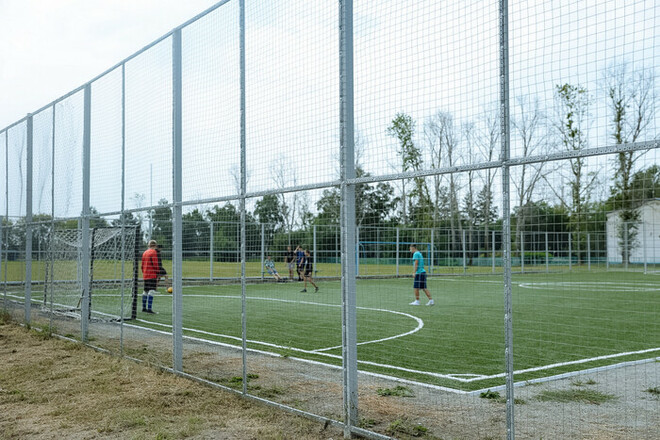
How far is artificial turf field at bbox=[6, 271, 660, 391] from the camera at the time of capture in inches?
315

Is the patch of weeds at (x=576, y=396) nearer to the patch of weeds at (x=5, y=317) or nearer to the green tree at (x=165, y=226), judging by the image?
the green tree at (x=165, y=226)

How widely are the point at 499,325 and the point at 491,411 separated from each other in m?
6.62

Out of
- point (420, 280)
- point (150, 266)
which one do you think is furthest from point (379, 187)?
point (420, 280)

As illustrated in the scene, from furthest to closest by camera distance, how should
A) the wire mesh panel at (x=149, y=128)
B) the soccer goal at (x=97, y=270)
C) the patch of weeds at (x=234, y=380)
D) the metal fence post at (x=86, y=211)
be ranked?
the metal fence post at (x=86, y=211)
the soccer goal at (x=97, y=270)
the wire mesh panel at (x=149, y=128)
the patch of weeds at (x=234, y=380)

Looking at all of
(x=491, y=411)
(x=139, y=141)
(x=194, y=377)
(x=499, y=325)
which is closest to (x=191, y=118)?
(x=139, y=141)

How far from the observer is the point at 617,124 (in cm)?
394

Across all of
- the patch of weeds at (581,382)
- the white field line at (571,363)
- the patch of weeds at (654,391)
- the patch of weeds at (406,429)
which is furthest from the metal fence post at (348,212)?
the patch of weeds at (654,391)

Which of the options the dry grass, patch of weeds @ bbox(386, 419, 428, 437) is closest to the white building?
patch of weeds @ bbox(386, 419, 428, 437)

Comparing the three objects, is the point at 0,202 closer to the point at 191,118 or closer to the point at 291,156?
the point at 191,118

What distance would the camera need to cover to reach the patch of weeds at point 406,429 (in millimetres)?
4945

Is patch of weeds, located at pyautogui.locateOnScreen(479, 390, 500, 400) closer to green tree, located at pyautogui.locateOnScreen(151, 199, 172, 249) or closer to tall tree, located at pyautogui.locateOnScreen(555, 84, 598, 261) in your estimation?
tall tree, located at pyautogui.locateOnScreen(555, 84, 598, 261)

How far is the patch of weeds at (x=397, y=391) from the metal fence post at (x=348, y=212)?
1.04m

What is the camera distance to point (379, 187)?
6.91 meters

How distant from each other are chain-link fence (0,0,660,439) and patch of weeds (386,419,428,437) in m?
0.02
